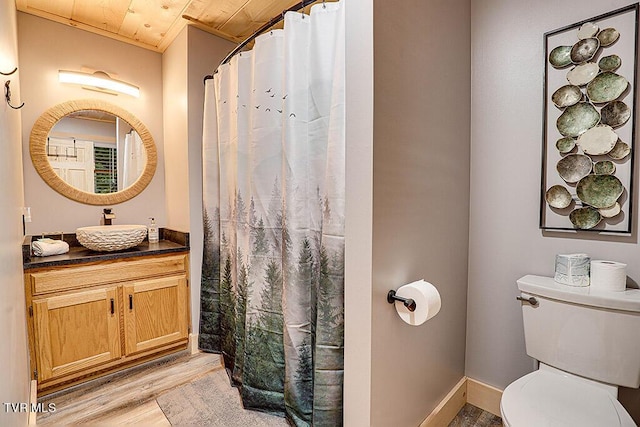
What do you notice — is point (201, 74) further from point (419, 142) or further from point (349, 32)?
point (419, 142)

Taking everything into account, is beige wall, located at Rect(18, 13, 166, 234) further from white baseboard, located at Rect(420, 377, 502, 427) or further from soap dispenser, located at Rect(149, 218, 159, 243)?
white baseboard, located at Rect(420, 377, 502, 427)

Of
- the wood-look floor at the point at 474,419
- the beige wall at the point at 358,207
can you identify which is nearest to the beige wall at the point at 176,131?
the beige wall at the point at 358,207

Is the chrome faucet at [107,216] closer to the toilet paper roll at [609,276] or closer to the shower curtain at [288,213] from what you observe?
the shower curtain at [288,213]

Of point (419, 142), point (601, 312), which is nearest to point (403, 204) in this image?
point (419, 142)

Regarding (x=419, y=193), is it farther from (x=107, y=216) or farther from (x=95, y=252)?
(x=107, y=216)

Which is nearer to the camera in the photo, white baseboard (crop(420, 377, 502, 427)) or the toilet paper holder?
the toilet paper holder

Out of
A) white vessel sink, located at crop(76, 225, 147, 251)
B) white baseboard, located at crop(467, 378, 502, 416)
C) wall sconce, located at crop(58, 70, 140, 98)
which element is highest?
wall sconce, located at crop(58, 70, 140, 98)

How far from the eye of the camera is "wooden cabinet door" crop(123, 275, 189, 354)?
210 centimetres

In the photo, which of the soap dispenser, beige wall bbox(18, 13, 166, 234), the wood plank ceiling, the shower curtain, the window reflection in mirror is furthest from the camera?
the soap dispenser

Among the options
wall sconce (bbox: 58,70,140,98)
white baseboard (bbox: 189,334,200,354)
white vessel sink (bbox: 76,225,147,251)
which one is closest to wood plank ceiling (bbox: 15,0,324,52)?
wall sconce (bbox: 58,70,140,98)

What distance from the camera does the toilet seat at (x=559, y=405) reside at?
1.06 metres

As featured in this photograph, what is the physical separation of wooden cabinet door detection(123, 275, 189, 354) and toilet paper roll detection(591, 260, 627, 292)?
2.43 metres

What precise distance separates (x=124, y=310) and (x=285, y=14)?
205 cm

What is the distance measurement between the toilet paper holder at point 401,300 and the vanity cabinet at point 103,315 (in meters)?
1.72
